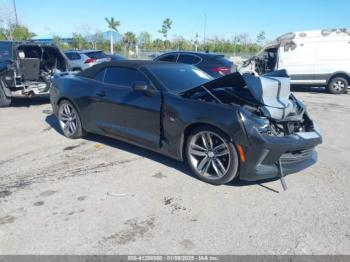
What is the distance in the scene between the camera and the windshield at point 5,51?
29.9 ft

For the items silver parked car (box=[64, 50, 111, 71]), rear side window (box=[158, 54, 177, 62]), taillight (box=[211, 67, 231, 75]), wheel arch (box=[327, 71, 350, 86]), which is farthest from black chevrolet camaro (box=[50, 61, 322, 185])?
silver parked car (box=[64, 50, 111, 71])

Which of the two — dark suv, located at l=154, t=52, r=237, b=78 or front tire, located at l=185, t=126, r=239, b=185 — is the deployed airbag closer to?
front tire, located at l=185, t=126, r=239, b=185

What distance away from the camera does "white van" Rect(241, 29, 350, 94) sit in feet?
41.5

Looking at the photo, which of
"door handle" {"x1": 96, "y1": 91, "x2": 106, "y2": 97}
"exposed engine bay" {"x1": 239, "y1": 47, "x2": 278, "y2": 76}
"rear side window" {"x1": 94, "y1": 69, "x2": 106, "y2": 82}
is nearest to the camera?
"door handle" {"x1": 96, "y1": 91, "x2": 106, "y2": 97}

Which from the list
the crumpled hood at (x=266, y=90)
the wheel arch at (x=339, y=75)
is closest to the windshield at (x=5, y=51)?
the crumpled hood at (x=266, y=90)

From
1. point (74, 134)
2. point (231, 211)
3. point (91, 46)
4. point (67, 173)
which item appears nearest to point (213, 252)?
point (231, 211)

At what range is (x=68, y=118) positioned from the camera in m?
6.44

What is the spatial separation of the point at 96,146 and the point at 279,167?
3.22m

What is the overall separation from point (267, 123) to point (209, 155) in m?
0.80

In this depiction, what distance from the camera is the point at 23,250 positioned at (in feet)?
9.70

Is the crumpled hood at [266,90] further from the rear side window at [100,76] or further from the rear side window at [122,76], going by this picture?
the rear side window at [100,76]

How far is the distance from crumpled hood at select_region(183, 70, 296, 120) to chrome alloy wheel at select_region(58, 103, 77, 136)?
261 cm

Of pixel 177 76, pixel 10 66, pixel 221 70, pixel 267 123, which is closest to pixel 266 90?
pixel 267 123

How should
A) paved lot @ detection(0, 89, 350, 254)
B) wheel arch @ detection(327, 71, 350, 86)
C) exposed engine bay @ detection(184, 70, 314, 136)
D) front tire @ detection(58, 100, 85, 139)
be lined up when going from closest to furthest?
paved lot @ detection(0, 89, 350, 254)
exposed engine bay @ detection(184, 70, 314, 136)
front tire @ detection(58, 100, 85, 139)
wheel arch @ detection(327, 71, 350, 86)
